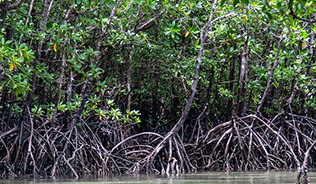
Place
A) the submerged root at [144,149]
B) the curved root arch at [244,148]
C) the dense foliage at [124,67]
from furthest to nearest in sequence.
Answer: the curved root arch at [244,148]
the submerged root at [144,149]
the dense foliage at [124,67]

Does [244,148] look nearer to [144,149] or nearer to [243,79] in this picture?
[243,79]

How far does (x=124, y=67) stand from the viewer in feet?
31.3

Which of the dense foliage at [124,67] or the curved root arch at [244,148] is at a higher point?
the dense foliage at [124,67]

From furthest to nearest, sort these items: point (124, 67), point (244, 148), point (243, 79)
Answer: point (124, 67)
point (243, 79)
point (244, 148)

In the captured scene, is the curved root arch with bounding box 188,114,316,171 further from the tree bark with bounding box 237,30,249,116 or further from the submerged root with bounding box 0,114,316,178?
the tree bark with bounding box 237,30,249,116

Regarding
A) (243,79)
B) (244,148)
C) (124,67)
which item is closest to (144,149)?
(244,148)

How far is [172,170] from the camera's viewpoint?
7125 mm

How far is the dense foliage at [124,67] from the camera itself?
672 centimetres

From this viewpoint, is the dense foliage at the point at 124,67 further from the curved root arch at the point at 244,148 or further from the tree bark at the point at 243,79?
the curved root arch at the point at 244,148

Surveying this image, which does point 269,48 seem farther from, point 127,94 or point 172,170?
point 172,170

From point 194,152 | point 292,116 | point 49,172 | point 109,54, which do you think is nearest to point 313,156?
point 292,116

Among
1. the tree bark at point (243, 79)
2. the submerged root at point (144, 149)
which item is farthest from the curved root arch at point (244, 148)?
the tree bark at point (243, 79)

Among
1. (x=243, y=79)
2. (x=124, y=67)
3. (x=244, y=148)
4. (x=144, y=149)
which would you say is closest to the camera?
(x=144, y=149)

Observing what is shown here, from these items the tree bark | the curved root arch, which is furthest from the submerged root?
the tree bark
